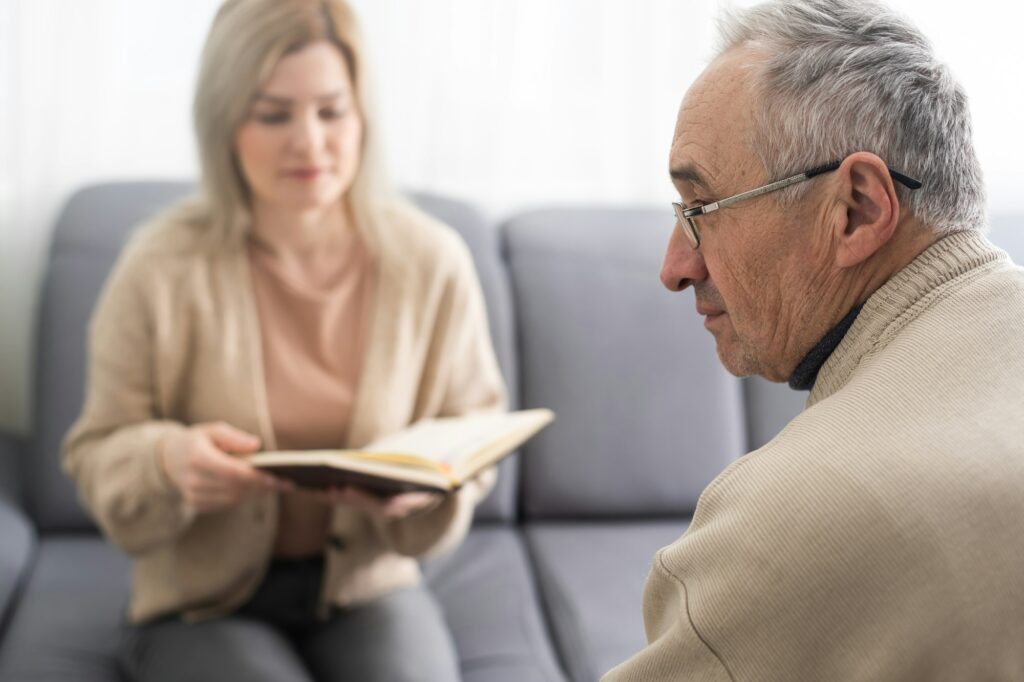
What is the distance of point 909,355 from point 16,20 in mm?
2049

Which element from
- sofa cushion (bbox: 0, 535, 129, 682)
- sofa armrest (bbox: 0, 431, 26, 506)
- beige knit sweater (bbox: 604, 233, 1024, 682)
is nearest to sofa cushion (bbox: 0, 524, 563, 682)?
sofa cushion (bbox: 0, 535, 129, 682)

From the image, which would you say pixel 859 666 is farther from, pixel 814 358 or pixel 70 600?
pixel 70 600

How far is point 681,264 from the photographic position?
1.16 meters

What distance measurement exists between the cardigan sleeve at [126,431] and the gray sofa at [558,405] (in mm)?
392

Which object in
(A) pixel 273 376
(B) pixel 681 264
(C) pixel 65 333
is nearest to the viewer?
(B) pixel 681 264

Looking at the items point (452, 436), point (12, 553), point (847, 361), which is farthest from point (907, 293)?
point (12, 553)

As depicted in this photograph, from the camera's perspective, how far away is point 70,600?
6.49ft

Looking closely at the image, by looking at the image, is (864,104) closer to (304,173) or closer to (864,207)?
(864,207)

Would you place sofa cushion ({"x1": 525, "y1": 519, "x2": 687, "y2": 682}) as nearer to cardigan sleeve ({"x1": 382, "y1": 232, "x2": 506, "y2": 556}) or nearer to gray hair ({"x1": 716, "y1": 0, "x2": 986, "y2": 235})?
cardigan sleeve ({"x1": 382, "y1": 232, "x2": 506, "y2": 556})

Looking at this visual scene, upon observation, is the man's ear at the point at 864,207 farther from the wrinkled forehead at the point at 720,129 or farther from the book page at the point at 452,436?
the book page at the point at 452,436

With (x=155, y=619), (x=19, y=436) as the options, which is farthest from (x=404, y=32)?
(x=155, y=619)

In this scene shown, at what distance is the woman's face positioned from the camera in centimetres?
179

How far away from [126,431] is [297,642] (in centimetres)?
41

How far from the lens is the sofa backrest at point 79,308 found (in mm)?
2230
